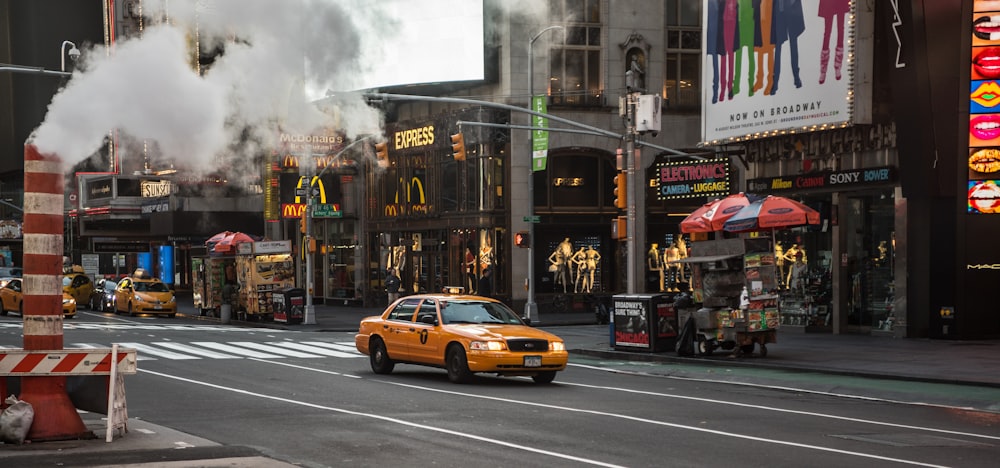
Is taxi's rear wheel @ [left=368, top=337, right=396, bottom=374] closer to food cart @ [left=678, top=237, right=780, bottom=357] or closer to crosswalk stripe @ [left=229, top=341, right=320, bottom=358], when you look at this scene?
crosswalk stripe @ [left=229, top=341, right=320, bottom=358]

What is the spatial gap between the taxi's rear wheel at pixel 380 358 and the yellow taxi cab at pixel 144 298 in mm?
29698

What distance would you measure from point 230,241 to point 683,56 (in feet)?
65.2

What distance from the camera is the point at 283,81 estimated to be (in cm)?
2153

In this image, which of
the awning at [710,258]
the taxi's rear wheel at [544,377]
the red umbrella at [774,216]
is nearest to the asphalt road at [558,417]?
the taxi's rear wheel at [544,377]

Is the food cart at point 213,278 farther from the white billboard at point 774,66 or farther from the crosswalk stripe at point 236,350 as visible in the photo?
the white billboard at point 774,66

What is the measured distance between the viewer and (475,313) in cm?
A: 2142

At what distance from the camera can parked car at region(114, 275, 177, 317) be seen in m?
49.6

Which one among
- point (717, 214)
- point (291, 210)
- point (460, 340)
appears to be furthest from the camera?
point (291, 210)

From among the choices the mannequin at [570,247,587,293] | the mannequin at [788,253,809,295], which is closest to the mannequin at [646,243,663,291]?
the mannequin at [570,247,587,293]

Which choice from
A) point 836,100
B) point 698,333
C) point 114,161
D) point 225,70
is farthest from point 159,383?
point 114,161

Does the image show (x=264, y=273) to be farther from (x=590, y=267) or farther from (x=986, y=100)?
(x=986, y=100)

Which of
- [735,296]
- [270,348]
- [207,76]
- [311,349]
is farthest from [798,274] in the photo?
[207,76]

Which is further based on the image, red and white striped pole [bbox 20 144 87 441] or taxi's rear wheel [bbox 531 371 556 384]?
taxi's rear wheel [bbox 531 371 556 384]

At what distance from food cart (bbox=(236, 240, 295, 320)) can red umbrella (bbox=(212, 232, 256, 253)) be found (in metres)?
0.48
